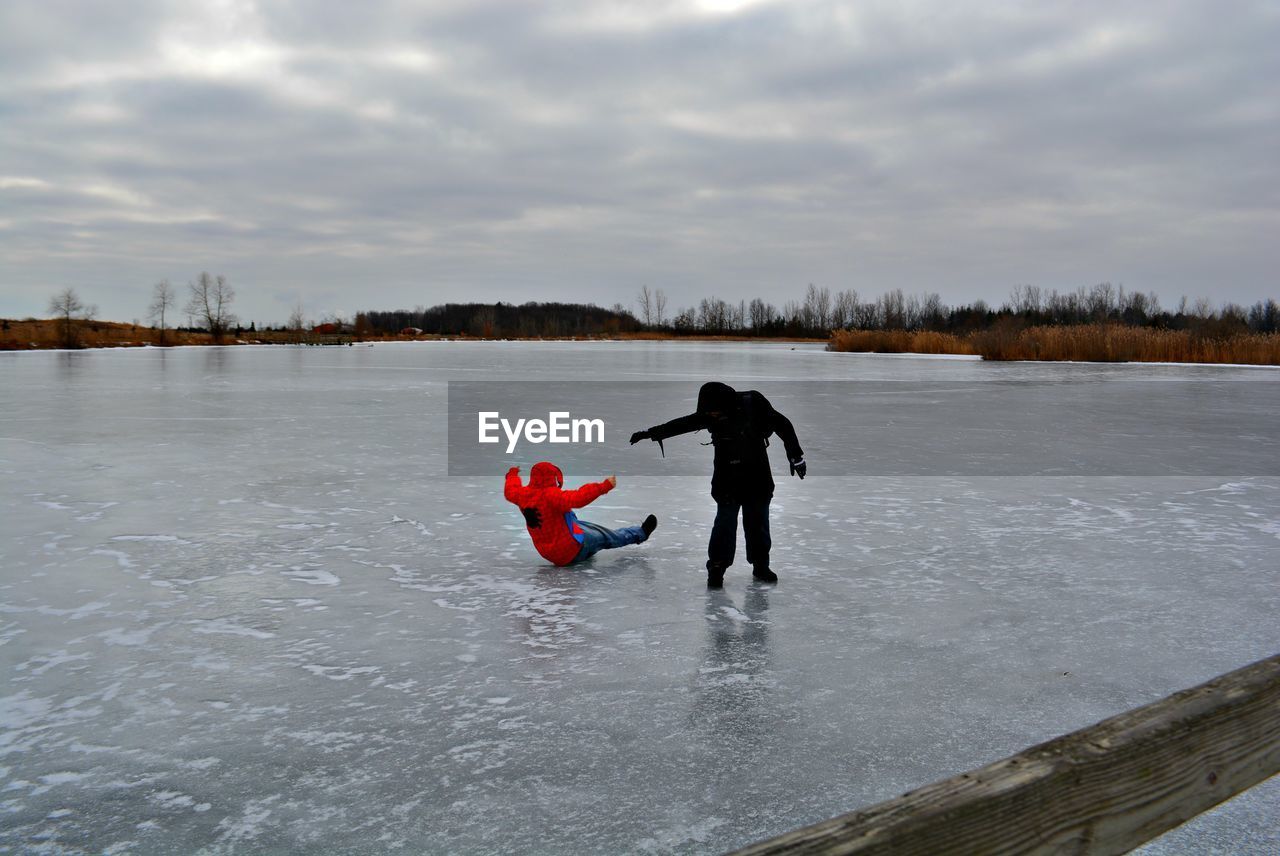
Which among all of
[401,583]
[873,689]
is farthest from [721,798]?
[401,583]

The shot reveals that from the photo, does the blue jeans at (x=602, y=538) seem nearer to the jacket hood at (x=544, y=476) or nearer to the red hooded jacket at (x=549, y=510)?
the red hooded jacket at (x=549, y=510)

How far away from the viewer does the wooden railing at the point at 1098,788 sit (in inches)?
49.8

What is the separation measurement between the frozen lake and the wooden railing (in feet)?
2.42

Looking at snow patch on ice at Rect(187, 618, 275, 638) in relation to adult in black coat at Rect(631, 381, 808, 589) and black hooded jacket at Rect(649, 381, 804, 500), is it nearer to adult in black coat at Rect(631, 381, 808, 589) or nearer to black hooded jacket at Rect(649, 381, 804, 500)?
adult in black coat at Rect(631, 381, 808, 589)

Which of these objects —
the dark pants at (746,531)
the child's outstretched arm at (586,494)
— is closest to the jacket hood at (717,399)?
the dark pants at (746,531)

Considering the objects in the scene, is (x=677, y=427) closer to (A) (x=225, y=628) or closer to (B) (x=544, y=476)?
(B) (x=544, y=476)

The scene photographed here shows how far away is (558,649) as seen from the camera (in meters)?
3.64

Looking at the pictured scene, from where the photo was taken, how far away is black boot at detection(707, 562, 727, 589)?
458 centimetres

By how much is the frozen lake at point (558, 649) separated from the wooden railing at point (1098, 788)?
738 millimetres

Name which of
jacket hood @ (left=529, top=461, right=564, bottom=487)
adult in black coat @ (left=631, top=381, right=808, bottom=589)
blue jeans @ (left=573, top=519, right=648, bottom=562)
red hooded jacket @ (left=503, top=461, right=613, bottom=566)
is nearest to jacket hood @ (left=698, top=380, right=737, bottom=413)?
adult in black coat @ (left=631, top=381, right=808, bottom=589)

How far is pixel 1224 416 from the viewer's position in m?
13.3

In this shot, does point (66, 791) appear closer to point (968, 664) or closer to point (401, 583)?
point (401, 583)

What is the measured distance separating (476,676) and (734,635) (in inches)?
42.1

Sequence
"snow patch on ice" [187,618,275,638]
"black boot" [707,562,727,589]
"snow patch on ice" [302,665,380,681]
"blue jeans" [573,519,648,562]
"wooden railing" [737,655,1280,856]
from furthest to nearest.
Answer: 1. "blue jeans" [573,519,648,562]
2. "black boot" [707,562,727,589]
3. "snow patch on ice" [187,618,275,638]
4. "snow patch on ice" [302,665,380,681]
5. "wooden railing" [737,655,1280,856]
